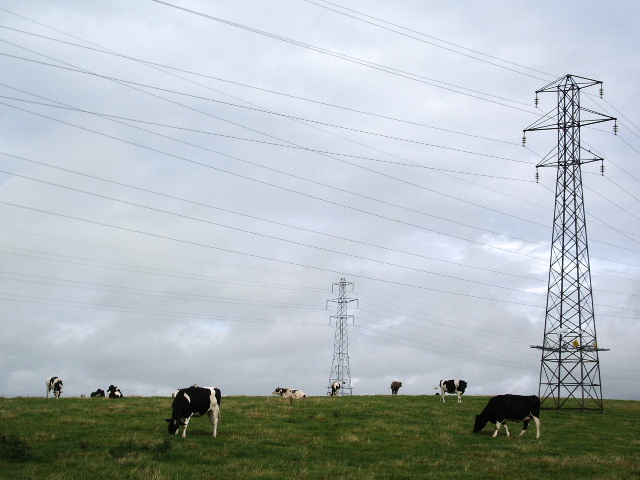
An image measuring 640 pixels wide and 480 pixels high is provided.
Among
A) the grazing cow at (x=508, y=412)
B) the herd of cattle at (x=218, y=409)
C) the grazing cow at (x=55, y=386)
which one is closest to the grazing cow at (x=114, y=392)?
the grazing cow at (x=55, y=386)

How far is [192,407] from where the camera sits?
84.5ft

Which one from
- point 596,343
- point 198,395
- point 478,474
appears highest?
point 596,343

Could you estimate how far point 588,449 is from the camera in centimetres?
2761

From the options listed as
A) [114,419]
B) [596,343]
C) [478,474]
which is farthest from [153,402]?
[596,343]

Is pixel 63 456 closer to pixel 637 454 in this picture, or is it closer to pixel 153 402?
pixel 153 402

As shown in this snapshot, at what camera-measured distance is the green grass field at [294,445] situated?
1978 centimetres

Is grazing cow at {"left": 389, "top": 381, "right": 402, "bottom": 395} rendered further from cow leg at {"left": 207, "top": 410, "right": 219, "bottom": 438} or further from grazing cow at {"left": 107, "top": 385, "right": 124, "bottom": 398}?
cow leg at {"left": 207, "top": 410, "right": 219, "bottom": 438}

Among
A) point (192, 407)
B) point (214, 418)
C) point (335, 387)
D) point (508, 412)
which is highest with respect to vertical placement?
point (335, 387)

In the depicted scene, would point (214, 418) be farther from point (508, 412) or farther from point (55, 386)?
point (55, 386)

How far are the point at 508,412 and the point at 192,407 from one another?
13.9 meters

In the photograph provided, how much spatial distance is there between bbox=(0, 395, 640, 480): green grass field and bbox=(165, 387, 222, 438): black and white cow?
678 mm

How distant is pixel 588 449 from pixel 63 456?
19767mm

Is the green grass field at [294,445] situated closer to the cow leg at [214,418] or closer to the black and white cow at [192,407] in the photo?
the cow leg at [214,418]

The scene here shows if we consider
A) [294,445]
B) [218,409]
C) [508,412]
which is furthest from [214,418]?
[508,412]
